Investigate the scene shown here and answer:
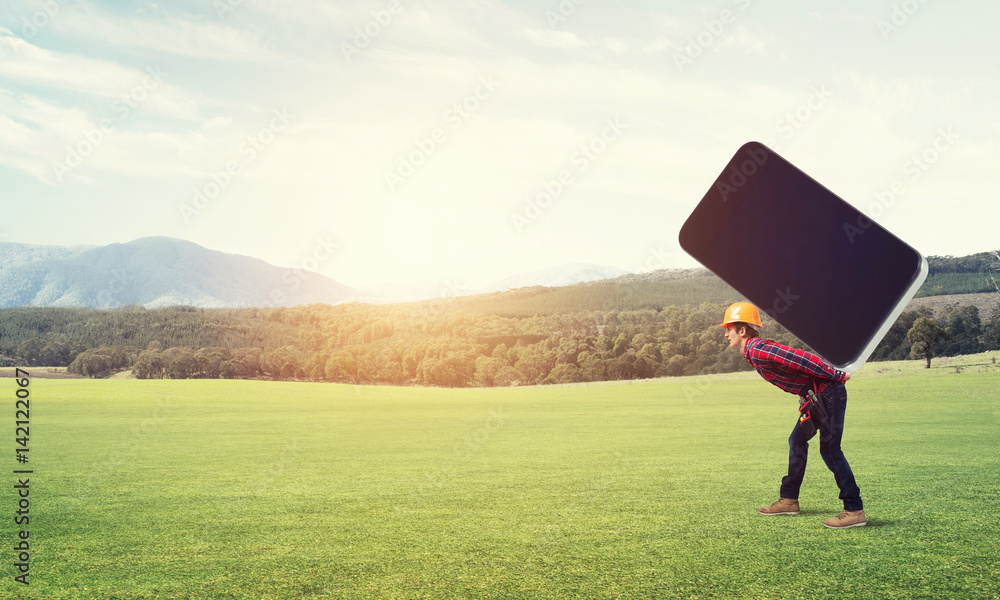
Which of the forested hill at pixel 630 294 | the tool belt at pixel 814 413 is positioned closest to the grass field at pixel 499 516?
the tool belt at pixel 814 413

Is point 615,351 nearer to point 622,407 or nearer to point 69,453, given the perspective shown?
point 622,407

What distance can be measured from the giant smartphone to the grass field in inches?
125

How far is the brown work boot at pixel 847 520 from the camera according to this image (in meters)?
6.04

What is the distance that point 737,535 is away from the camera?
235 inches

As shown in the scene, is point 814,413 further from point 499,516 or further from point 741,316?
point 499,516

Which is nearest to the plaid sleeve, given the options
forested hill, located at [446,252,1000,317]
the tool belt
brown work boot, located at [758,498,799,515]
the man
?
the man

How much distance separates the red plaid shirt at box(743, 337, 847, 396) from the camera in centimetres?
554

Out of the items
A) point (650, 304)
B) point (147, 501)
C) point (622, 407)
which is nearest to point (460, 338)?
point (650, 304)

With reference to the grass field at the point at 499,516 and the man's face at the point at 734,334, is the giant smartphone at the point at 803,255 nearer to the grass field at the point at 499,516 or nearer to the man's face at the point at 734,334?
the grass field at the point at 499,516

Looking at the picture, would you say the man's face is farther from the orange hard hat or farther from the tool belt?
the tool belt

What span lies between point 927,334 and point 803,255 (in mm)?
51240

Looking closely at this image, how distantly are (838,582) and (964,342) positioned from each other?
58.4 m

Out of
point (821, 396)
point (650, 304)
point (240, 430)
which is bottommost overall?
point (240, 430)

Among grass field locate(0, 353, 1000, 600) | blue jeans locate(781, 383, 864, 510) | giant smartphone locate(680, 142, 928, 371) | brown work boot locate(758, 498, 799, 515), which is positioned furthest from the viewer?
brown work boot locate(758, 498, 799, 515)
